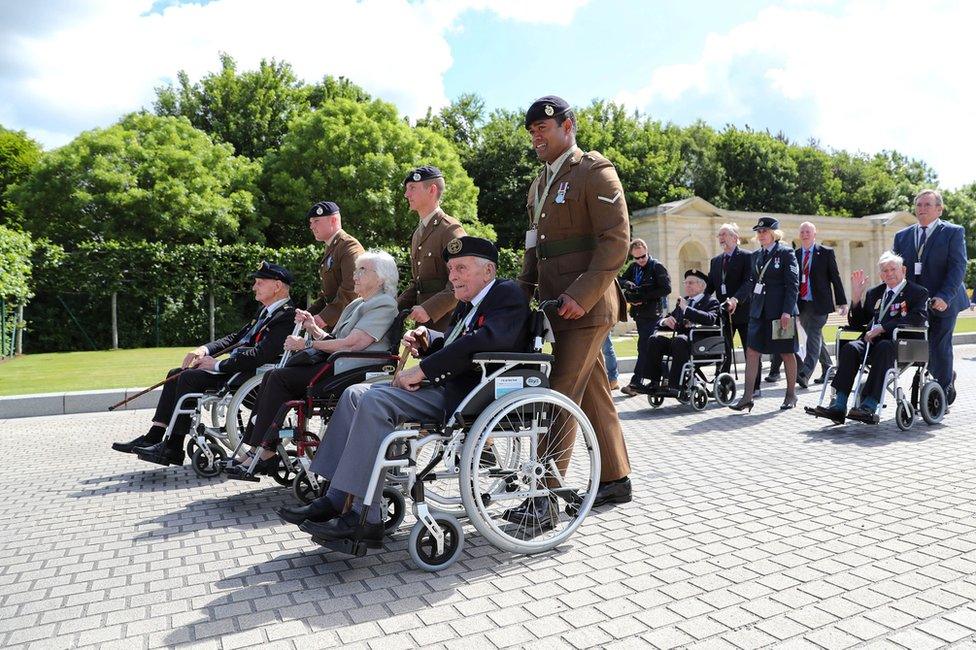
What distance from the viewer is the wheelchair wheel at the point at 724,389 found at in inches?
358

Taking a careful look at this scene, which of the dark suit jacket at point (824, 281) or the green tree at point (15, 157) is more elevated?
the green tree at point (15, 157)

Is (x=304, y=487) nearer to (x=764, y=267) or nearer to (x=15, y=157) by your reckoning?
(x=764, y=267)

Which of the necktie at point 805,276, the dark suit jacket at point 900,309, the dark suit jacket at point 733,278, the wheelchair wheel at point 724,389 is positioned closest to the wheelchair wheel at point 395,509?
the dark suit jacket at point 900,309

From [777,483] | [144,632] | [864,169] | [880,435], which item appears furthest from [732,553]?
[864,169]

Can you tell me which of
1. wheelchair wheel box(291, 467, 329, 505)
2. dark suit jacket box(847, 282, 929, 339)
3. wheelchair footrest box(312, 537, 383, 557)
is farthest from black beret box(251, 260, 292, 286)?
dark suit jacket box(847, 282, 929, 339)

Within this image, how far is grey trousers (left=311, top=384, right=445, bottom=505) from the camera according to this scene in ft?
11.2

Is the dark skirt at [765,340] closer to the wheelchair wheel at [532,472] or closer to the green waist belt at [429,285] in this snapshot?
the green waist belt at [429,285]

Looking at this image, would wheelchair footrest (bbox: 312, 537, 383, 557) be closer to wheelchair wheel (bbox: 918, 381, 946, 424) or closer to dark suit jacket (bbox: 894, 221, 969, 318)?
wheelchair wheel (bbox: 918, 381, 946, 424)

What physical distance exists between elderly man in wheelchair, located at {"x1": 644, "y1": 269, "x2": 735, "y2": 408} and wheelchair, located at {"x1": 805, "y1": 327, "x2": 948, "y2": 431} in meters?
1.53

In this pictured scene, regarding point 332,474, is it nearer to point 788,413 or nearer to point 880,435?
point 880,435

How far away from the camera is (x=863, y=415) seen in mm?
6762

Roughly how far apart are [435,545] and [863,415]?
4.91 m

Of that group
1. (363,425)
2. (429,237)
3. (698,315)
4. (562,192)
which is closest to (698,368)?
(698,315)

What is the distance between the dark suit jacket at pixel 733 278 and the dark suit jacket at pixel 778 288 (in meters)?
0.76
